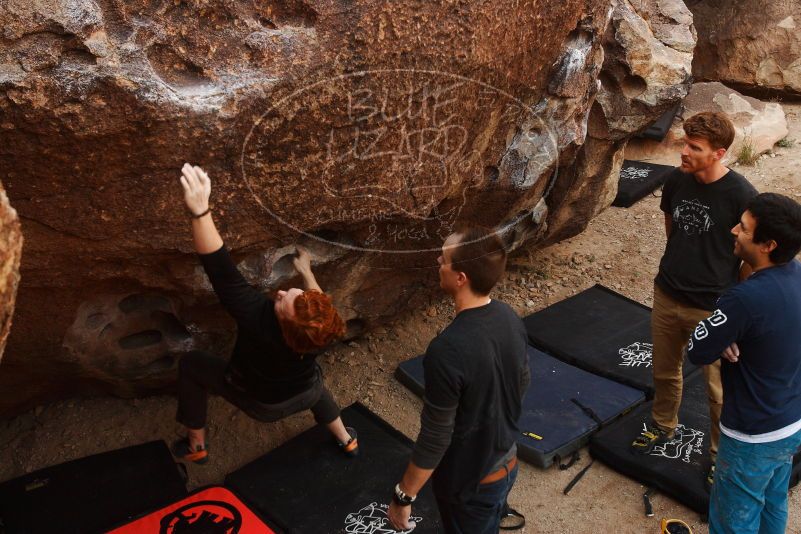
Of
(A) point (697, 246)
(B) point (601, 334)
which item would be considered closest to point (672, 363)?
(A) point (697, 246)

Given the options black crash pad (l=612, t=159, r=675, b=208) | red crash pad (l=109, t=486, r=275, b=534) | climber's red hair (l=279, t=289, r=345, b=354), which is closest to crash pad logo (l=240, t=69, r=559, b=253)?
climber's red hair (l=279, t=289, r=345, b=354)

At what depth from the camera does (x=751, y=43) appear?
9055 millimetres

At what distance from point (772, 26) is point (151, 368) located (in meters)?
8.26

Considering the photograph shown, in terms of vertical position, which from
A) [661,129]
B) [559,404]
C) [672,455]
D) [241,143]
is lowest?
[559,404]

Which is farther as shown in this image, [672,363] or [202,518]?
[672,363]

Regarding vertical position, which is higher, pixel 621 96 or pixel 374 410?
pixel 621 96

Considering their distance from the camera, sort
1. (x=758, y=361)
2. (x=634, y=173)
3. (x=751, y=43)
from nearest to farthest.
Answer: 1. (x=758, y=361)
2. (x=634, y=173)
3. (x=751, y=43)

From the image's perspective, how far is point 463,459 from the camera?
2.51 metres

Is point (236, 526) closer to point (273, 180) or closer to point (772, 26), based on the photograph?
point (273, 180)

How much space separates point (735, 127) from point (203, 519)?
6.80m

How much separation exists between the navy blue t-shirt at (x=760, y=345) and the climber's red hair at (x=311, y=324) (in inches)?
52.4

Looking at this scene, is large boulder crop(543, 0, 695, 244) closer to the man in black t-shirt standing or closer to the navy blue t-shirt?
the man in black t-shirt standing

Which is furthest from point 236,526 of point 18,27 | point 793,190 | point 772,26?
point 772,26

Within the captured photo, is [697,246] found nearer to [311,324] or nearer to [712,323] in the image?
[712,323]
